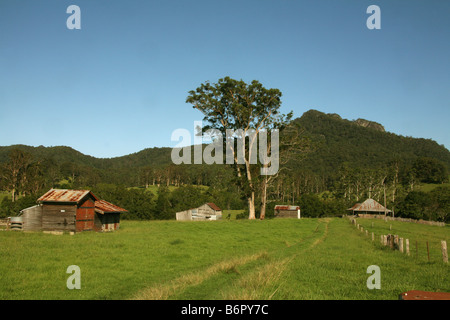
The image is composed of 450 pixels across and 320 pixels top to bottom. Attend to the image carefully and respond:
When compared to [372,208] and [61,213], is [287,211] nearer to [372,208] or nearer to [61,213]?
[372,208]

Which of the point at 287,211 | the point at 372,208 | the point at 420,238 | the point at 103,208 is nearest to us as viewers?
the point at 420,238

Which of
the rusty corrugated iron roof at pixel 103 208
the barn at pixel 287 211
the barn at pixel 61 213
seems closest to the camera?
the barn at pixel 61 213

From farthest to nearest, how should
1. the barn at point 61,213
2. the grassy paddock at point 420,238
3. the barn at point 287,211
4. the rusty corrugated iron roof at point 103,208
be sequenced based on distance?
the barn at point 287,211, the rusty corrugated iron roof at point 103,208, the barn at point 61,213, the grassy paddock at point 420,238

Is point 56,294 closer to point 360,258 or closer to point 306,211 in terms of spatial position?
point 360,258

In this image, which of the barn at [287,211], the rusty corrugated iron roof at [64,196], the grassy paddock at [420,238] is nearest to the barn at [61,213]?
the rusty corrugated iron roof at [64,196]

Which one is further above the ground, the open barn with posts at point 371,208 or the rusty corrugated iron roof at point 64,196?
the rusty corrugated iron roof at point 64,196

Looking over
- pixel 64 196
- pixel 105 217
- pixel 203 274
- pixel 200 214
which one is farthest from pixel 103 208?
pixel 200 214

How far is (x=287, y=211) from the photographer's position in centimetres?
8269

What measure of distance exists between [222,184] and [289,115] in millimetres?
93278

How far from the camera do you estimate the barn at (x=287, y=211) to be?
81125 mm

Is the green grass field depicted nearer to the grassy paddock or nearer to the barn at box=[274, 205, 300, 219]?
the grassy paddock

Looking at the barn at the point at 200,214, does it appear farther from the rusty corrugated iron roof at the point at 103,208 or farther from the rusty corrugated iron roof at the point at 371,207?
the rusty corrugated iron roof at the point at 371,207
